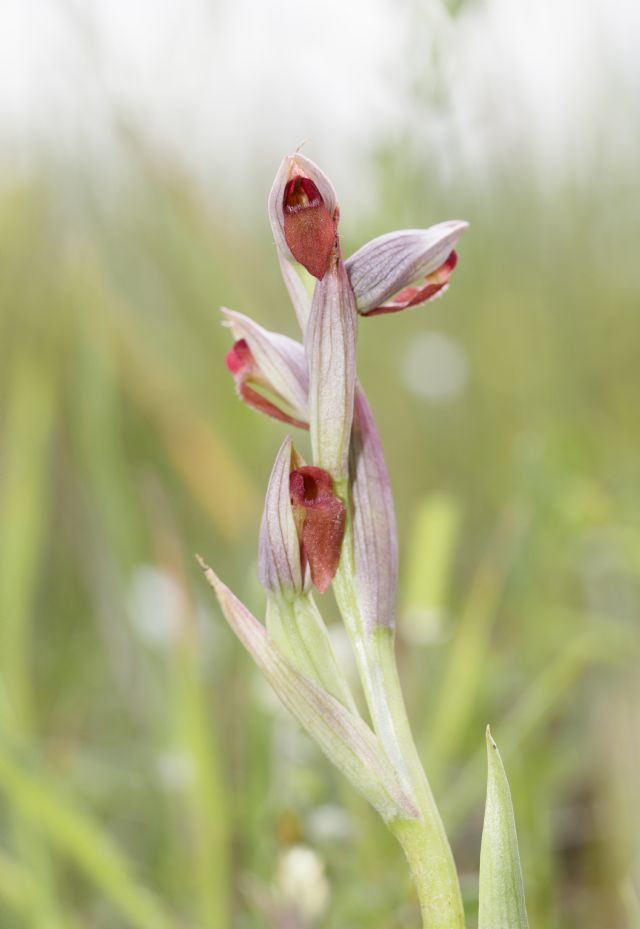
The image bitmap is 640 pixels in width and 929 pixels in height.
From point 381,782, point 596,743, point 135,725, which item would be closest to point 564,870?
point 596,743

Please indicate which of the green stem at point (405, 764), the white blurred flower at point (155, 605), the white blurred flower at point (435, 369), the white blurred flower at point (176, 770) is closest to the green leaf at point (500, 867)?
the green stem at point (405, 764)

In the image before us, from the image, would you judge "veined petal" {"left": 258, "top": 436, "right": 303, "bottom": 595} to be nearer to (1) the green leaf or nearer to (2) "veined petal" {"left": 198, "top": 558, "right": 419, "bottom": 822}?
(2) "veined petal" {"left": 198, "top": 558, "right": 419, "bottom": 822}

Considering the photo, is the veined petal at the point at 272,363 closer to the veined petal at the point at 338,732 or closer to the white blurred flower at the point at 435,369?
the veined petal at the point at 338,732

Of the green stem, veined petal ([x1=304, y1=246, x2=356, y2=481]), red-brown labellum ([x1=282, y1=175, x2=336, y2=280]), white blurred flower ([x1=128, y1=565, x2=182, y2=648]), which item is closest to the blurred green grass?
white blurred flower ([x1=128, y1=565, x2=182, y2=648])

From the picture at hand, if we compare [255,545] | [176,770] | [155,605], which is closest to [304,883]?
[176,770]

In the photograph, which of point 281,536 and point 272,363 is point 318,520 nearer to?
point 281,536

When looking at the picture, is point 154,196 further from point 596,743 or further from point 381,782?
point 381,782
